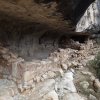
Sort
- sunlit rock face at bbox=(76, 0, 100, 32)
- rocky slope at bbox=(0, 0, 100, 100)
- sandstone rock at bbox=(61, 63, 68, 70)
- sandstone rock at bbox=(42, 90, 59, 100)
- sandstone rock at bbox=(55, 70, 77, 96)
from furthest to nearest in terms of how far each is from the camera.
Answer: sunlit rock face at bbox=(76, 0, 100, 32) → sandstone rock at bbox=(61, 63, 68, 70) → sandstone rock at bbox=(55, 70, 77, 96) → sandstone rock at bbox=(42, 90, 59, 100) → rocky slope at bbox=(0, 0, 100, 100)

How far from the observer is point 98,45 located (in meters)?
4.91

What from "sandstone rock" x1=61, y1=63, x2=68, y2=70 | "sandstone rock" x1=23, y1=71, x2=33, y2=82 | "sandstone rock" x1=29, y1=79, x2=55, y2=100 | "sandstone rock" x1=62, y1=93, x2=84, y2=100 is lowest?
"sandstone rock" x1=62, y1=93, x2=84, y2=100

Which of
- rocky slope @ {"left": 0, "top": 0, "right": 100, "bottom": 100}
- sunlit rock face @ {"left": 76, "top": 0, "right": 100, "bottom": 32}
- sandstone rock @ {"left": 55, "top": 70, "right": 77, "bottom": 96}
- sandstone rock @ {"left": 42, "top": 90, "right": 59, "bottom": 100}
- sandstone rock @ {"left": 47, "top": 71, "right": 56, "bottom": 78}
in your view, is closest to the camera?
rocky slope @ {"left": 0, "top": 0, "right": 100, "bottom": 100}

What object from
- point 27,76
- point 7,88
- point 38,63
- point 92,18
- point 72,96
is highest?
point 92,18

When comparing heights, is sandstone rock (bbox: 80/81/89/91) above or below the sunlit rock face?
below

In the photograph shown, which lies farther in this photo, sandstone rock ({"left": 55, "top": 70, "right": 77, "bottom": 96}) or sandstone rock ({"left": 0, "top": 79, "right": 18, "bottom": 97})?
sandstone rock ({"left": 55, "top": 70, "right": 77, "bottom": 96})

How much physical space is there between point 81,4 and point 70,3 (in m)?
0.21

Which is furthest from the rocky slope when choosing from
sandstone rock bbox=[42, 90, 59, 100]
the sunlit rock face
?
the sunlit rock face

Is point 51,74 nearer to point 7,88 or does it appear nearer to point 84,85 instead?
point 84,85

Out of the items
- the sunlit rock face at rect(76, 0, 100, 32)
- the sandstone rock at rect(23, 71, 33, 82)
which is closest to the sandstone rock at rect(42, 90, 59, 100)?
the sandstone rock at rect(23, 71, 33, 82)

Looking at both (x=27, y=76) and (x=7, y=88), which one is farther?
(x=27, y=76)

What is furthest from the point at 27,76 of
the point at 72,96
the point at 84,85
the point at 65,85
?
the point at 84,85

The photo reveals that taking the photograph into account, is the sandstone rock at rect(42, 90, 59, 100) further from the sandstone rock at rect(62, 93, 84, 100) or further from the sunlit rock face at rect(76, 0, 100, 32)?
the sunlit rock face at rect(76, 0, 100, 32)

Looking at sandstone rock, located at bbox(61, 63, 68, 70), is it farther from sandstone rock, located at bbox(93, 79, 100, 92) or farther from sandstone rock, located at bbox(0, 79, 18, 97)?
sandstone rock, located at bbox(0, 79, 18, 97)
